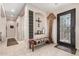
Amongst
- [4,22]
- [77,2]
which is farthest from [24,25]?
[77,2]

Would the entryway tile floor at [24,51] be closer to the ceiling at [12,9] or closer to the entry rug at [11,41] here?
the entry rug at [11,41]

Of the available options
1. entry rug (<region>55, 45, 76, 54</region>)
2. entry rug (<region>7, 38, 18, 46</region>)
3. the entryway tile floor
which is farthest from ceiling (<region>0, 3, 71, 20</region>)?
entry rug (<region>55, 45, 76, 54</region>)

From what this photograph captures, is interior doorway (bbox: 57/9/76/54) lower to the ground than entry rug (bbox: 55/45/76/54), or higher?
higher

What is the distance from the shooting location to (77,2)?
133 cm

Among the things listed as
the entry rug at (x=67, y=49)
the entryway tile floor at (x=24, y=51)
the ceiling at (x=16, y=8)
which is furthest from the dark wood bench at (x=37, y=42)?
the ceiling at (x=16, y=8)

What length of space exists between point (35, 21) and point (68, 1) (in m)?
0.63

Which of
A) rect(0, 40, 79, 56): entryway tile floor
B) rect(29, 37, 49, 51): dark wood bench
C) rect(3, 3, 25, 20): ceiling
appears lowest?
rect(0, 40, 79, 56): entryway tile floor

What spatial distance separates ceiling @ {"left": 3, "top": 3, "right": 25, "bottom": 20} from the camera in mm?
1354

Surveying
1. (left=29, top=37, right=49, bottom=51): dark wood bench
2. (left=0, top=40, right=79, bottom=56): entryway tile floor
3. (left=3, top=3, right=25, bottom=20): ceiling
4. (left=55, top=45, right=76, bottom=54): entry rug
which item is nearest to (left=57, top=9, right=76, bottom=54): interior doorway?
(left=55, top=45, right=76, bottom=54): entry rug

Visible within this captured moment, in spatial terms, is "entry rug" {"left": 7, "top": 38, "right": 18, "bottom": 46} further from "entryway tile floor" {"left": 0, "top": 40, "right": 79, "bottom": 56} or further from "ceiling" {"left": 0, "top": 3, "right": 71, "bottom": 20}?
"ceiling" {"left": 0, "top": 3, "right": 71, "bottom": 20}

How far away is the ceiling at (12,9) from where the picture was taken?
1354 millimetres

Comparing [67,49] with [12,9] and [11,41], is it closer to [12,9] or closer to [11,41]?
[11,41]

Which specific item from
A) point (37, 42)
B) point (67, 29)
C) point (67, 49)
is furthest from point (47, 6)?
point (67, 49)

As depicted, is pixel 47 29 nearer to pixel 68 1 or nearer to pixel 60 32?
pixel 60 32
